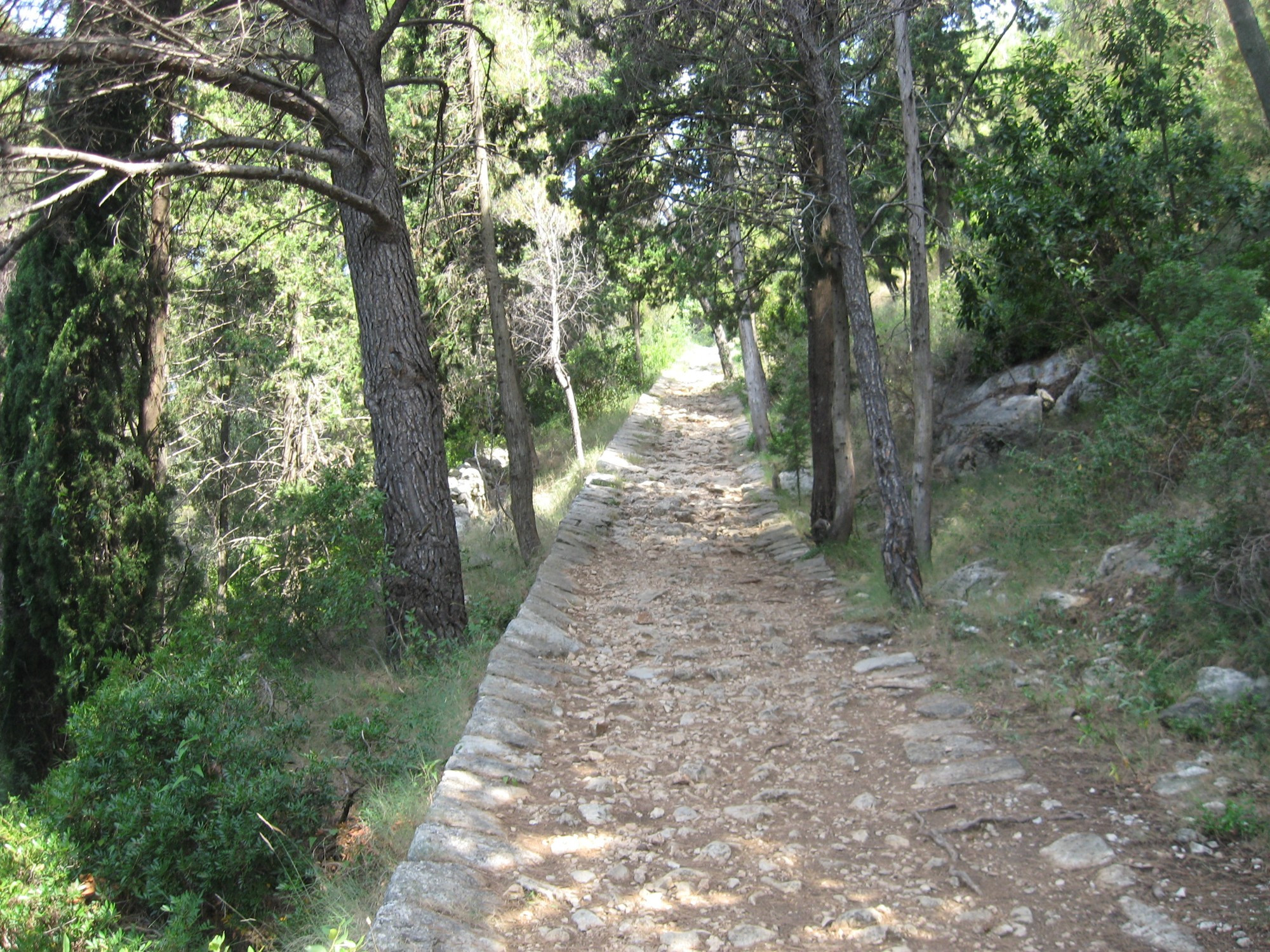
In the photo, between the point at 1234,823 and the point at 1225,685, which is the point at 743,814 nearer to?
the point at 1234,823

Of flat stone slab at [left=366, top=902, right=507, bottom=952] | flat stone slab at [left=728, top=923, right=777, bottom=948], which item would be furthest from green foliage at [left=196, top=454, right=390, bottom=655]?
flat stone slab at [left=728, top=923, right=777, bottom=948]

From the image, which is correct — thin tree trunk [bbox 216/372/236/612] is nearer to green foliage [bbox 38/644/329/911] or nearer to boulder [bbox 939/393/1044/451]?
green foliage [bbox 38/644/329/911]

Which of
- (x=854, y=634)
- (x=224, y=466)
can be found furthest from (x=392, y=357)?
(x=224, y=466)

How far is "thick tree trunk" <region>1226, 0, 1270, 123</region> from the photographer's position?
33.0ft

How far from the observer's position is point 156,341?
29.0 ft

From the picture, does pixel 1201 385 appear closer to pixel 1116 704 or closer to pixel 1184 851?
pixel 1116 704

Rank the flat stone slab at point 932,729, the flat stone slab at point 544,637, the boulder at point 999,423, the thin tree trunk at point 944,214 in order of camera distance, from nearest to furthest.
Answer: the flat stone slab at point 932,729
the flat stone slab at point 544,637
the thin tree trunk at point 944,214
the boulder at point 999,423

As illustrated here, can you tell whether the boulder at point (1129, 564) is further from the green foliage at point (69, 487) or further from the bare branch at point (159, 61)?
the green foliage at point (69, 487)

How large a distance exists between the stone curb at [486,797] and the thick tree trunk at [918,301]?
383cm

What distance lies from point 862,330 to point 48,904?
7.54m

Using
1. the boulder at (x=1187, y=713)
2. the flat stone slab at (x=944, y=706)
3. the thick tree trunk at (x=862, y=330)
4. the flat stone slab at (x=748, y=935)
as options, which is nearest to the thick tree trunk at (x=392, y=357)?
the flat stone slab at (x=944, y=706)

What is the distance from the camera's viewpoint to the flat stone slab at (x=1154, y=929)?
3.58 metres

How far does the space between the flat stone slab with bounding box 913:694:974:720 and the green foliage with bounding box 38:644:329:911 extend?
3956 mm

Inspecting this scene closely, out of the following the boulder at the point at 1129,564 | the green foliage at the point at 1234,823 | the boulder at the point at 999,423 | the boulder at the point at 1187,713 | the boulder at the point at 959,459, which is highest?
the boulder at the point at 999,423
